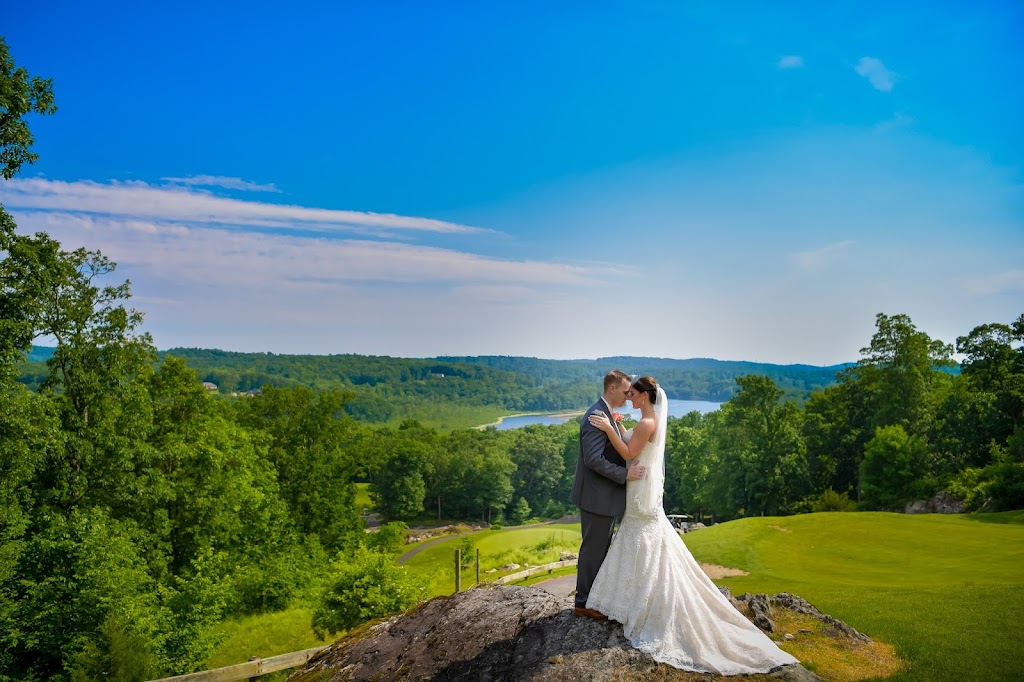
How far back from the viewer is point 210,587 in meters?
20.2

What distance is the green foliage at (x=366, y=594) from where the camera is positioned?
15.3 meters

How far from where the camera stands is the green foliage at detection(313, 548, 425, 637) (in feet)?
50.1

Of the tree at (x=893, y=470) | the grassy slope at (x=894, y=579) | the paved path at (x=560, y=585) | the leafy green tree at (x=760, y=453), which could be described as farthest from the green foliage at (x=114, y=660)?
the leafy green tree at (x=760, y=453)

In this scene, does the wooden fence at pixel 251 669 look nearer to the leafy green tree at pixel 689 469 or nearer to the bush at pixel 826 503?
the bush at pixel 826 503

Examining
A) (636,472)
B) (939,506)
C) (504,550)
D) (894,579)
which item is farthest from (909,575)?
(504,550)

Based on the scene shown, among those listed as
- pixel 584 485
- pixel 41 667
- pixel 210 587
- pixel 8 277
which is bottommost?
pixel 41 667

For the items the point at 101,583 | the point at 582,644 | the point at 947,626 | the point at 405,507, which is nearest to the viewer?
the point at 582,644

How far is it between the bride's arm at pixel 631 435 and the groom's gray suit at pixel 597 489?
10cm

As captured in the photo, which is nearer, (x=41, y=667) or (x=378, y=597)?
(x=378, y=597)

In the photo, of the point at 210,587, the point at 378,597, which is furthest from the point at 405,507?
the point at 378,597

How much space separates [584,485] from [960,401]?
1957 inches

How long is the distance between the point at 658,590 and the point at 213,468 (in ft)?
80.3

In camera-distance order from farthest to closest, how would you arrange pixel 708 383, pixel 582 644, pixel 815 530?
pixel 708 383 → pixel 815 530 → pixel 582 644

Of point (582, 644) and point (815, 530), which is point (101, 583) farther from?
point (815, 530)
